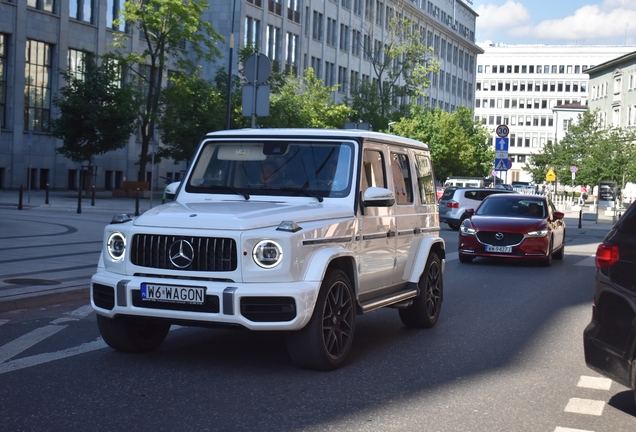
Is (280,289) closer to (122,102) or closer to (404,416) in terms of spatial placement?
(404,416)

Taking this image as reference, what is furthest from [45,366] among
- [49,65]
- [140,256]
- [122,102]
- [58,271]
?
[49,65]

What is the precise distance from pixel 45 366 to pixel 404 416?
2799 millimetres

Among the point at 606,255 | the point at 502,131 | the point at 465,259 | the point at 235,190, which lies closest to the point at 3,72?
the point at 502,131

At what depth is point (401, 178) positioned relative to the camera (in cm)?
906

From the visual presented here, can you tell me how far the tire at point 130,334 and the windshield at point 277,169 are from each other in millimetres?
1285

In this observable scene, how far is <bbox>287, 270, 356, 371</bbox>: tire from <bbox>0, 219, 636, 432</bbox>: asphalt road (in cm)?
13

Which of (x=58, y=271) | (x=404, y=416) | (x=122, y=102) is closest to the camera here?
(x=404, y=416)

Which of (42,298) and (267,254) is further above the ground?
(267,254)

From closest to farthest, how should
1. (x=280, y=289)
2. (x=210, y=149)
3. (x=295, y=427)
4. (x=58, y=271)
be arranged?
(x=295, y=427) < (x=280, y=289) < (x=210, y=149) < (x=58, y=271)

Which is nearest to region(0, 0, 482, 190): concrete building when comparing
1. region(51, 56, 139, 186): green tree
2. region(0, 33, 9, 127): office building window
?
region(0, 33, 9, 127): office building window

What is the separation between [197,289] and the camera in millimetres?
6602

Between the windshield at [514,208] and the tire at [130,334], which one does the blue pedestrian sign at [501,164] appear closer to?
the windshield at [514,208]

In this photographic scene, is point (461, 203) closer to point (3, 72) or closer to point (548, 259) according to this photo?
point (548, 259)

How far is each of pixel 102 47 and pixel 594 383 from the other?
50167 millimetres
